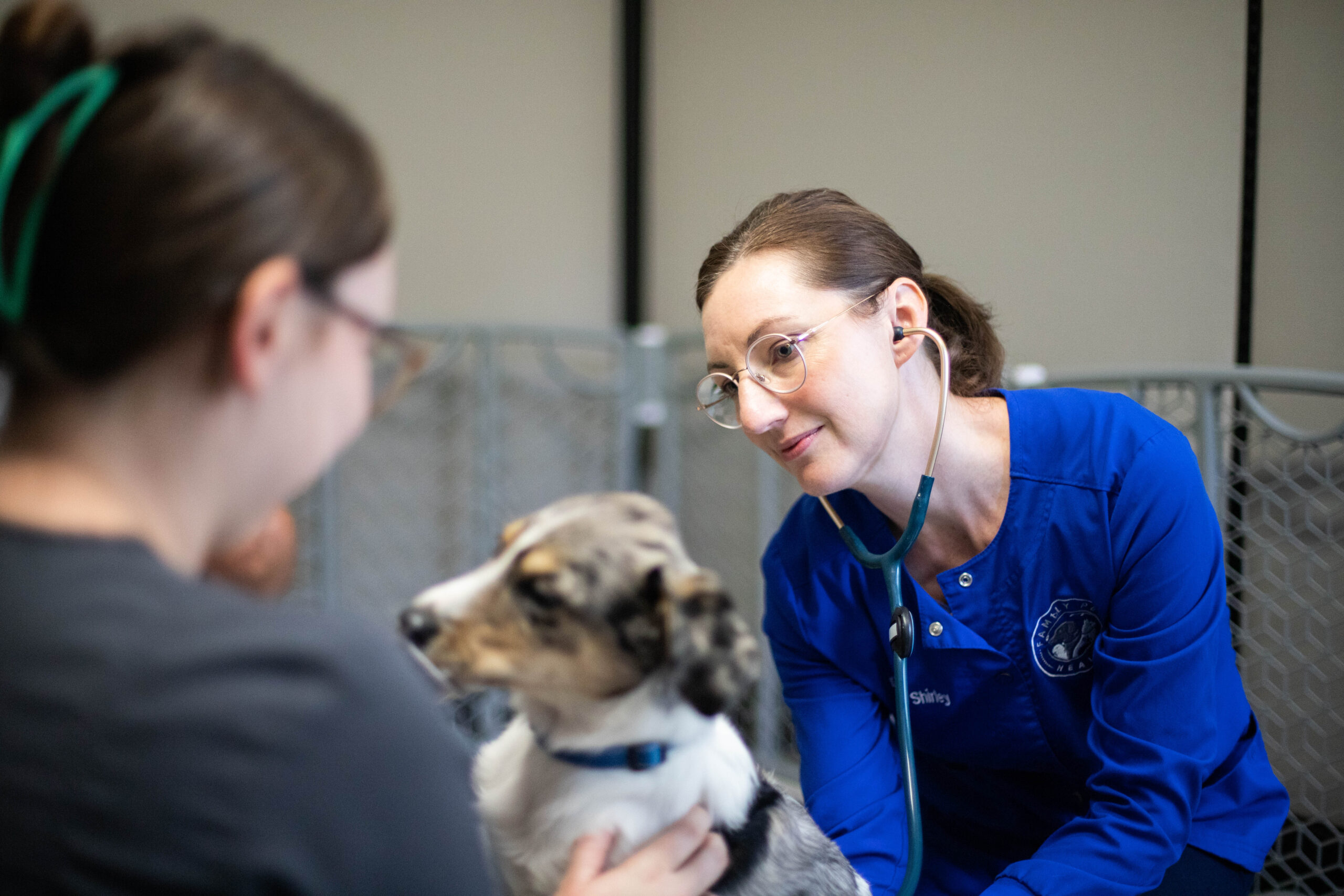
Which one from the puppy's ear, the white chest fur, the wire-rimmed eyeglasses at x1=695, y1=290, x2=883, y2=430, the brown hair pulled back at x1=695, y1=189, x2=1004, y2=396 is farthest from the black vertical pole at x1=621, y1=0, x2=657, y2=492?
the puppy's ear

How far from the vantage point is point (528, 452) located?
10.4 ft

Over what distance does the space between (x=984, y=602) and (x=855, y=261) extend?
1.67 feet

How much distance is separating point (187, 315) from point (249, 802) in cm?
28

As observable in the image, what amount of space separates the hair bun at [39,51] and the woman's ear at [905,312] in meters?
0.98

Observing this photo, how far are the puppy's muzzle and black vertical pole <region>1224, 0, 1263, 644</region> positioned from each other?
154cm

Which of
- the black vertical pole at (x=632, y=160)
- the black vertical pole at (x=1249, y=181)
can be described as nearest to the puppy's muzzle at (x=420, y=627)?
the black vertical pole at (x=1249, y=181)

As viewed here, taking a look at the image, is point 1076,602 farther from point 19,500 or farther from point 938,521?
point 19,500

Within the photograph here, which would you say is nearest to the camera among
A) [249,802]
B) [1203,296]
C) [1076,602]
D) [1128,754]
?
[249,802]

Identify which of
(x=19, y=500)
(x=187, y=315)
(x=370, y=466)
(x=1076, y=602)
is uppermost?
(x=187, y=315)

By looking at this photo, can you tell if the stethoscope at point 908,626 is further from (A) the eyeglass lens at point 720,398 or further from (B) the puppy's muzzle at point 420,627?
(B) the puppy's muzzle at point 420,627

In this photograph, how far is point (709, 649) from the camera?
2.95 feet

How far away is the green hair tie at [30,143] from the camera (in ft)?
1.79

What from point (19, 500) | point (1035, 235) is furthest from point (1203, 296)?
point (19, 500)

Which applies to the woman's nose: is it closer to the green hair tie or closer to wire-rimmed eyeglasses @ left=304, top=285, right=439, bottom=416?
wire-rimmed eyeglasses @ left=304, top=285, right=439, bottom=416
